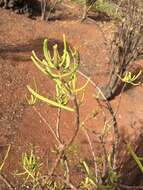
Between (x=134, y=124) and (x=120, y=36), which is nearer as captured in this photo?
(x=134, y=124)

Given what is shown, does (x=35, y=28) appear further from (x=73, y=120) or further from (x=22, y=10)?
(x=73, y=120)

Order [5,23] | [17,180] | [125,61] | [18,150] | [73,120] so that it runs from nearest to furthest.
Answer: [17,180], [18,150], [73,120], [125,61], [5,23]

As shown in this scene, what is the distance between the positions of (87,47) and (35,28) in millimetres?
909

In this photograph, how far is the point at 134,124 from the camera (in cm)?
518

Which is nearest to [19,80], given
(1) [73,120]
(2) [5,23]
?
(1) [73,120]

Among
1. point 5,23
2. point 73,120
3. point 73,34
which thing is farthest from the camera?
point 73,34

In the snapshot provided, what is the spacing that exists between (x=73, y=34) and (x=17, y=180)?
3.81m

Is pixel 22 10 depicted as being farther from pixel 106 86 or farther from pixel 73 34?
pixel 106 86

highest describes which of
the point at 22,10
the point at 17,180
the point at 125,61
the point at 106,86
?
the point at 22,10

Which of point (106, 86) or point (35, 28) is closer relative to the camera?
point (106, 86)

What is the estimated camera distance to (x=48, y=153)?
4.36 m

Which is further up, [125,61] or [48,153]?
[125,61]

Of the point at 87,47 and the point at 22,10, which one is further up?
the point at 22,10

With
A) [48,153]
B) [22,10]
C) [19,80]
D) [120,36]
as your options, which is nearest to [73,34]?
[22,10]
